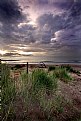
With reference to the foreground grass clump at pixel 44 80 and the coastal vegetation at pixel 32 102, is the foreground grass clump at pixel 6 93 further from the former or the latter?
the foreground grass clump at pixel 44 80

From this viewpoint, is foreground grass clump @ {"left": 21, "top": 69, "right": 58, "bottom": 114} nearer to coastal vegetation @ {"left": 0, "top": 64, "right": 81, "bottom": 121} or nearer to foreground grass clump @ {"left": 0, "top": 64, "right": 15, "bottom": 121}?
coastal vegetation @ {"left": 0, "top": 64, "right": 81, "bottom": 121}

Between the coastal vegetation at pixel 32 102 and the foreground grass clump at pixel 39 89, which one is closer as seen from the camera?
the coastal vegetation at pixel 32 102

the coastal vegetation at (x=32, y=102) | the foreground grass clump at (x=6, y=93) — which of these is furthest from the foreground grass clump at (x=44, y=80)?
the foreground grass clump at (x=6, y=93)

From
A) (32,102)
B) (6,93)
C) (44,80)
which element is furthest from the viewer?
(44,80)

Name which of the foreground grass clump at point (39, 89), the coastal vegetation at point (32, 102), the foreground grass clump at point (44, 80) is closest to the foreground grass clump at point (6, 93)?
the coastal vegetation at point (32, 102)

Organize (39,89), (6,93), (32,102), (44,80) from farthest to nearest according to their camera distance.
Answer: (44,80) < (39,89) < (32,102) < (6,93)

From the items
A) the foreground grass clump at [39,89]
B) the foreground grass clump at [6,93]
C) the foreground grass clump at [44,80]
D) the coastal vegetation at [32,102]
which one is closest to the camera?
the foreground grass clump at [6,93]

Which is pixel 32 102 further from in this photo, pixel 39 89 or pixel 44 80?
pixel 44 80

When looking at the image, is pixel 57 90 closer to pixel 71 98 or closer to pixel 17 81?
pixel 71 98

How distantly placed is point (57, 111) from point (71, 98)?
4.74 feet

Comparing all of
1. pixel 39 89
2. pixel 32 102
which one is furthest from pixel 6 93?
pixel 39 89

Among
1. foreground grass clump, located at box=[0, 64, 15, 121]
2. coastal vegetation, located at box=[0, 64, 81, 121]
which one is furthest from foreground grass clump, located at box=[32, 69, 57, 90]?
foreground grass clump, located at box=[0, 64, 15, 121]

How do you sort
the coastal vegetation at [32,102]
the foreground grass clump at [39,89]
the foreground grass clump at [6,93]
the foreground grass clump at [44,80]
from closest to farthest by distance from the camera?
the foreground grass clump at [6,93] → the coastal vegetation at [32,102] → the foreground grass clump at [39,89] → the foreground grass clump at [44,80]

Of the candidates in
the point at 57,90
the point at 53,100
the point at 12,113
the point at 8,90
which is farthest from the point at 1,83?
the point at 57,90
